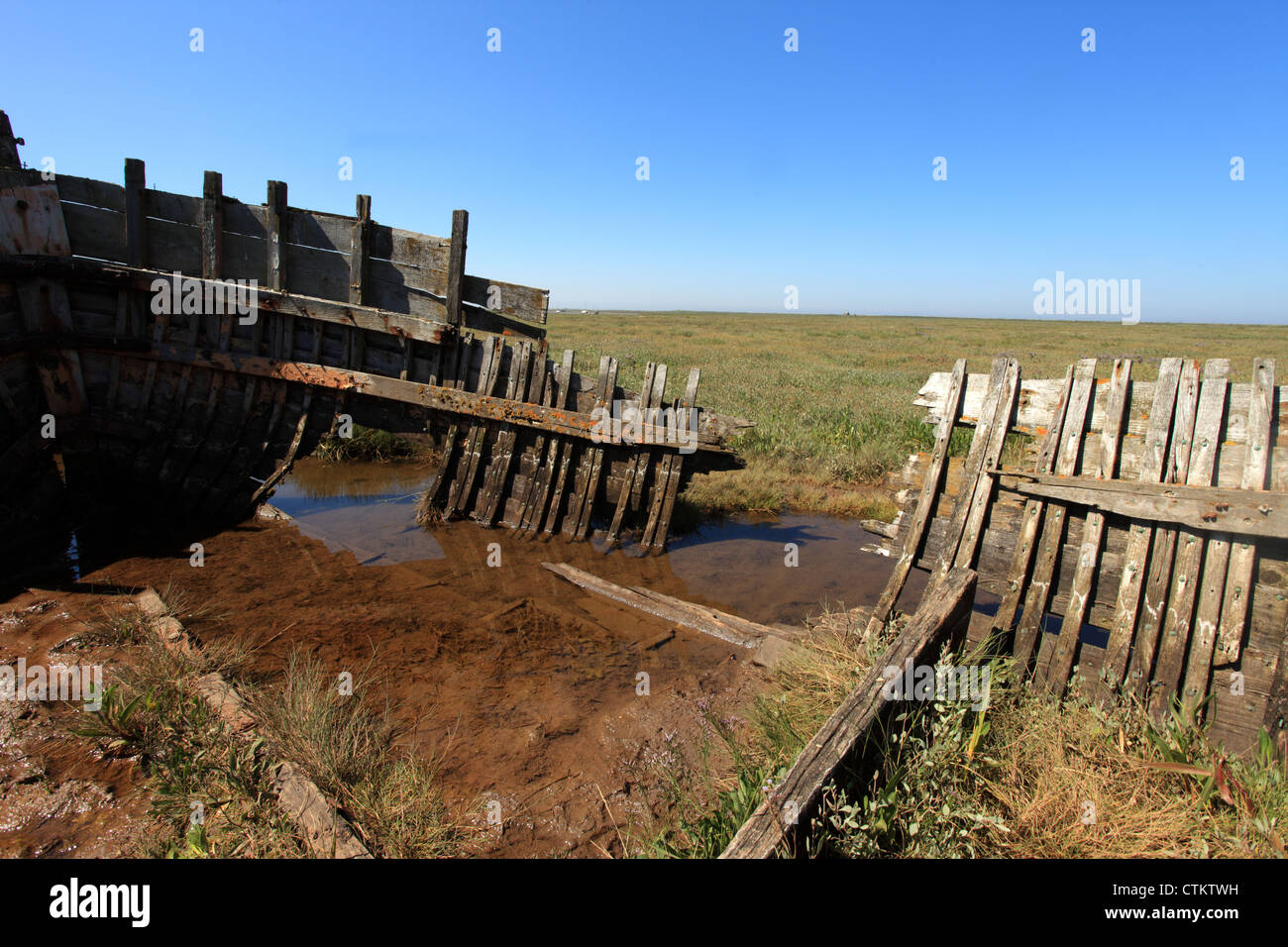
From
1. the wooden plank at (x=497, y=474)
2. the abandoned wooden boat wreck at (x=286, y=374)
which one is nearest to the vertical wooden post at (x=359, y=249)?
the abandoned wooden boat wreck at (x=286, y=374)

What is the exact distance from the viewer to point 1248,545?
377 centimetres

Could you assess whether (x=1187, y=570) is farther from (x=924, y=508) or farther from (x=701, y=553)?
(x=701, y=553)

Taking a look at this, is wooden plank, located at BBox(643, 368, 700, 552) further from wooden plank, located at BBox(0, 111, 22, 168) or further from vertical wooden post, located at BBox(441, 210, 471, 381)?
wooden plank, located at BBox(0, 111, 22, 168)

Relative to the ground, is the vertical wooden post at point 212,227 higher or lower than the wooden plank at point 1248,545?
higher

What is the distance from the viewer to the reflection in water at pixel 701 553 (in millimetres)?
7309

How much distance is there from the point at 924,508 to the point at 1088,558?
3.69ft

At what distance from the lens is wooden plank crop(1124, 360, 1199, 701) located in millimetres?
3998

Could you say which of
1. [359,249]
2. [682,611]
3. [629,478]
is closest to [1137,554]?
[682,611]

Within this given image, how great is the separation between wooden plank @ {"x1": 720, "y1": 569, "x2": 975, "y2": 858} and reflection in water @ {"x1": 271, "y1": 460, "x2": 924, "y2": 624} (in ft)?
7.79

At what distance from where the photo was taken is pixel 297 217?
7926 mm

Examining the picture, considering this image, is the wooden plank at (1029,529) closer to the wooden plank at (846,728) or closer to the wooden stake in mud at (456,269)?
the wooden plank at (846,728)

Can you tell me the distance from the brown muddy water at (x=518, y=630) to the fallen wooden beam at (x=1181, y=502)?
2.54m
